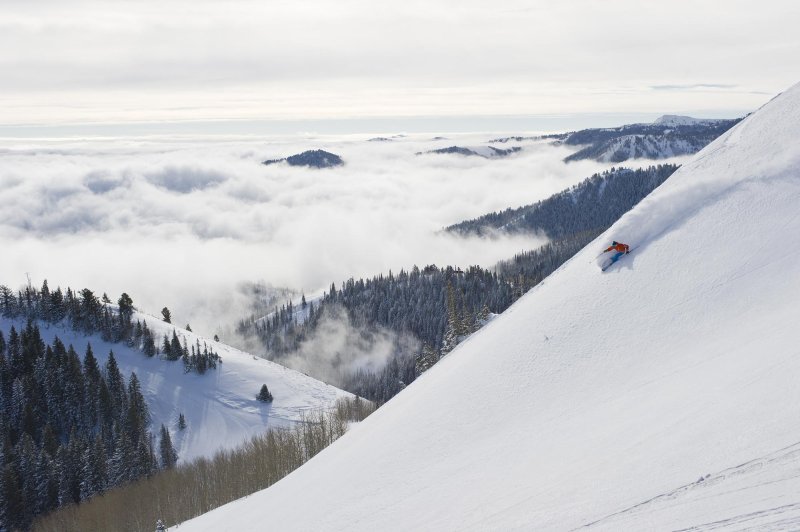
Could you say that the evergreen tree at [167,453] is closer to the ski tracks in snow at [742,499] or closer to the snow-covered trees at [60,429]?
the snow-covered trees at [60,429]

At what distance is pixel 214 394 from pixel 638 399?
5599 inches

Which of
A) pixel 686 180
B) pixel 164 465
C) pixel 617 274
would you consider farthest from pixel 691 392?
pixel 164 465

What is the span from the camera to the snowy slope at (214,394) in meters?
127

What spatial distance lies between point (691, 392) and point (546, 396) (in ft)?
20.8

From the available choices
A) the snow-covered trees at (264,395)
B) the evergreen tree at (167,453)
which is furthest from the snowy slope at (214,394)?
the evergreen tree at (167,453)

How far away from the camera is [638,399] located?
59.8ft

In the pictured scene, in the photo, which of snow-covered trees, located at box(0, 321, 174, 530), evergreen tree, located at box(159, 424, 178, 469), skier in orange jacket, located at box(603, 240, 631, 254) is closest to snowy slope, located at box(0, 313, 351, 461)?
evergreen tree, located at box(159, 424, 178, 469)

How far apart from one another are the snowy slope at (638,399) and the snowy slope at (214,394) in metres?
103

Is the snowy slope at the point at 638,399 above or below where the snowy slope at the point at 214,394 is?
above

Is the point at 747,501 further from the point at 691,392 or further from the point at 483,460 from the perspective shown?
the point at 483,460

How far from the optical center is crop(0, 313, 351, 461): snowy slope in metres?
127

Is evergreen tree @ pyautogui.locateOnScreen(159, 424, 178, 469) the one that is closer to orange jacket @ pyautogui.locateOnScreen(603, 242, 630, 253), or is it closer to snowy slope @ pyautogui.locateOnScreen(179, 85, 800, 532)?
snowy slope @ pyautogui.locateOnScreen(179, 85, 800, 532)

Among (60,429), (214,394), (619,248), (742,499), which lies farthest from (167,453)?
(742,499)

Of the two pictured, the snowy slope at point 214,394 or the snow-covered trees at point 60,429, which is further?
the snowy slope at point 214,394
